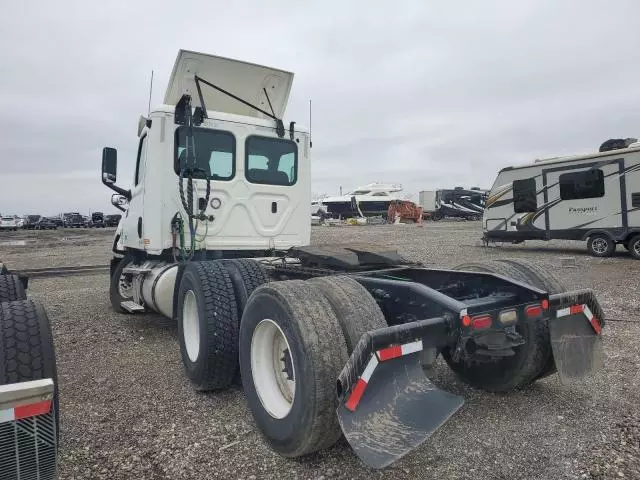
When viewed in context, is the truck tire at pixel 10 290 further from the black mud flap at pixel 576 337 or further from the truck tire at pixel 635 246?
the truck tire at pixel 635 246

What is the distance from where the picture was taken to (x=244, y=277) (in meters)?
4.17

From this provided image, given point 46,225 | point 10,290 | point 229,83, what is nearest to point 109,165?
point 229,83

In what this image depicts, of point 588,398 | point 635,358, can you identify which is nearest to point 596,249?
point 635,358

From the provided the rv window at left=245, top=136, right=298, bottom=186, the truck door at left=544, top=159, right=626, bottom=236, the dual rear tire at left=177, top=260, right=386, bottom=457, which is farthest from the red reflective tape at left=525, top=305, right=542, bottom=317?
the truck door at left=544, top=159, right=626, bottom=236

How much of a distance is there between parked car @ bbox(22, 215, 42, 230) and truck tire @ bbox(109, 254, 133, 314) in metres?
50.3

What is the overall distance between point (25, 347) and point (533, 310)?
2902 millimetres

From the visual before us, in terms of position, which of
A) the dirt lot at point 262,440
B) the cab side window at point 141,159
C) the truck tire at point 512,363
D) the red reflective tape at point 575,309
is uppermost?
the cab side window at point 141,159

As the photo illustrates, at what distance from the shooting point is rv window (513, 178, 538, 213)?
15781 mm

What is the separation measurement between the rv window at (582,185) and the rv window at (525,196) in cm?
93

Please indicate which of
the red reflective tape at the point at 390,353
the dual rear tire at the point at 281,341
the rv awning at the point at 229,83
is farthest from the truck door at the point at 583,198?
the red reflective tape at the point at 390,353

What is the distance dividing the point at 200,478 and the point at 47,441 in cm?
108

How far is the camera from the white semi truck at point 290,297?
2.61 meters

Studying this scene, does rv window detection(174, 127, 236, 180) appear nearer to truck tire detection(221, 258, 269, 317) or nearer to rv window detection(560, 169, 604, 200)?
truck tire detection(221, 258, 269, 317)

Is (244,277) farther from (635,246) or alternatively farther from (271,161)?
(635,246)
